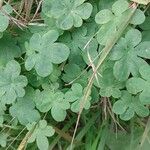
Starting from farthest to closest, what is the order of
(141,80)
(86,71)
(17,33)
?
(17,33) < (86,71) < (141,80)

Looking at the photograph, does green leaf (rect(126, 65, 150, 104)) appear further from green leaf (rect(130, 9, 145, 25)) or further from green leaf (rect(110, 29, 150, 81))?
green leaf (rect(130, 9, 145, 25))

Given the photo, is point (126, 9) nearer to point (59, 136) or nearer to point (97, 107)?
point (97, 107)

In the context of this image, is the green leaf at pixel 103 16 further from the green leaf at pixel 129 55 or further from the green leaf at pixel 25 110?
the green leaf at pixel 25 110

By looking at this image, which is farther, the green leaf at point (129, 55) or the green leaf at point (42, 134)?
the green leaf at point (42, 134)

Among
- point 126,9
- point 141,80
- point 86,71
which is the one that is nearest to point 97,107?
point 86,71

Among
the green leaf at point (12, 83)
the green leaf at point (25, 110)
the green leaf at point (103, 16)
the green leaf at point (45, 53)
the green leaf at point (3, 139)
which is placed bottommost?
the green leaf at point (3, 139)

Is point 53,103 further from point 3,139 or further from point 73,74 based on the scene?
point 3,139

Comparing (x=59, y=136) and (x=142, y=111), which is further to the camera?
(x=59, y=136)

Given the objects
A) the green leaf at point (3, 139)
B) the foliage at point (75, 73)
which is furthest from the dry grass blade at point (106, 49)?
the green leaf at point (3, 139)

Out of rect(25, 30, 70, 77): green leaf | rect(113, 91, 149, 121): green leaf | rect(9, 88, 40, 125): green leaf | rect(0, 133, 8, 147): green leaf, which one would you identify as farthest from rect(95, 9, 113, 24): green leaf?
rect(0, 133, 8, 147): green leaf
